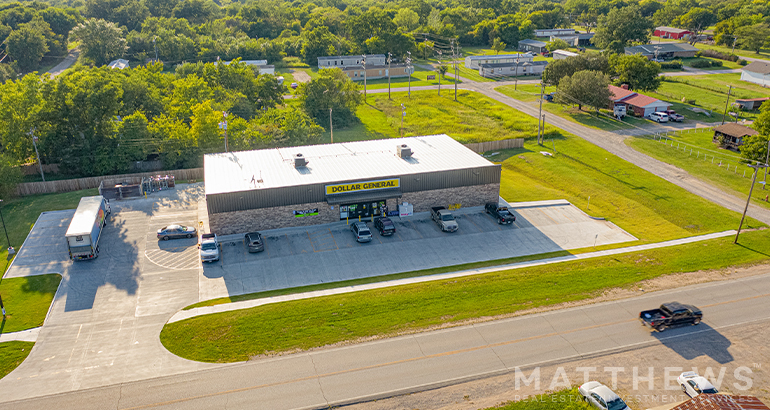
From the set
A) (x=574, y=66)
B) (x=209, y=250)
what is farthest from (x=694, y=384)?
(x=574, y=66)

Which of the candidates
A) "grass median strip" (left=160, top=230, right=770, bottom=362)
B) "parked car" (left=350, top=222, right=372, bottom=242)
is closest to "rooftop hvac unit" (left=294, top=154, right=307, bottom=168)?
"parked car" (left=350, top=222, right=372, bottom=242)

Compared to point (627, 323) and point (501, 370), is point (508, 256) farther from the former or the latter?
point (501, 370)

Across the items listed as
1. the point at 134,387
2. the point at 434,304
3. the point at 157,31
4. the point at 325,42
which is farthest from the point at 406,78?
the point at 134,387

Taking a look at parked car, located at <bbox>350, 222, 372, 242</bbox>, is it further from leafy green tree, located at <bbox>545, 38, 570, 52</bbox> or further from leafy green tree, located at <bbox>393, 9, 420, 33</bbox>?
leafy green tree, located at <bbox>393, 9, 420, 33</bbox>

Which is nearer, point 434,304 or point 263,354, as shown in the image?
point 263,354

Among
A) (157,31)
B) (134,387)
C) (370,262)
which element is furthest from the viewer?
(157,31)

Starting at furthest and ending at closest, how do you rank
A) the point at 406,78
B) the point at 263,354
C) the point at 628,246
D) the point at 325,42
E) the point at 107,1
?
the point at 107,1 → the point at 325,42 → the point at 406,78 → the point at 628,246 → the point at 263,354

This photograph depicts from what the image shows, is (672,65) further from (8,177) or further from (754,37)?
(8,177)
